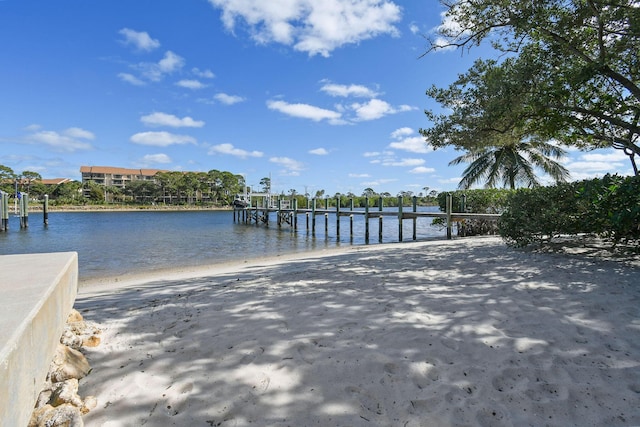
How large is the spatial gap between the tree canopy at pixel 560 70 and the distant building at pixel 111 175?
96.9 metres

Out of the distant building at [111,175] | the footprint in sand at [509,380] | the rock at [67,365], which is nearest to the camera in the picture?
the footprint in sand at [509,380]

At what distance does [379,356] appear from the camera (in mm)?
2572

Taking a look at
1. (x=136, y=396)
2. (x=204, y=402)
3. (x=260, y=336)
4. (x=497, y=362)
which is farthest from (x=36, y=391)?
(x=497, y=362)

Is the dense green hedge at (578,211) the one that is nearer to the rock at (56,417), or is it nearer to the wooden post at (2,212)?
the rock at (56,417)

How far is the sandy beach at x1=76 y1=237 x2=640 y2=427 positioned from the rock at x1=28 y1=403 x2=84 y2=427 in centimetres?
14

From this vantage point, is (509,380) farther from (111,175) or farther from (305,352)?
(111,175)

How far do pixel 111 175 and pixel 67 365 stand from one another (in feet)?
365

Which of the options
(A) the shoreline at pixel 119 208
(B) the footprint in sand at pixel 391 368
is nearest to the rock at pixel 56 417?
(B) the footprint in sand at pixel 391 368

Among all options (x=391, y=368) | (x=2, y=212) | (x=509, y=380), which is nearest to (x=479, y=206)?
(x=509, y=380)

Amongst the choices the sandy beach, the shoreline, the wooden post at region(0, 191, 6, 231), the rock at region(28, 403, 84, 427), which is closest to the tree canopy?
the sandy beach

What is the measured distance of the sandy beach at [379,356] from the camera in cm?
201

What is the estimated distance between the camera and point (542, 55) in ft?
24.0

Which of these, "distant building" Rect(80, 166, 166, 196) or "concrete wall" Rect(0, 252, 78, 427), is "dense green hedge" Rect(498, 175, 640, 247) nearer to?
"concrete wall" Rect(0, 252, 78, 427)

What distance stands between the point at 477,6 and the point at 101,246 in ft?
62.5
